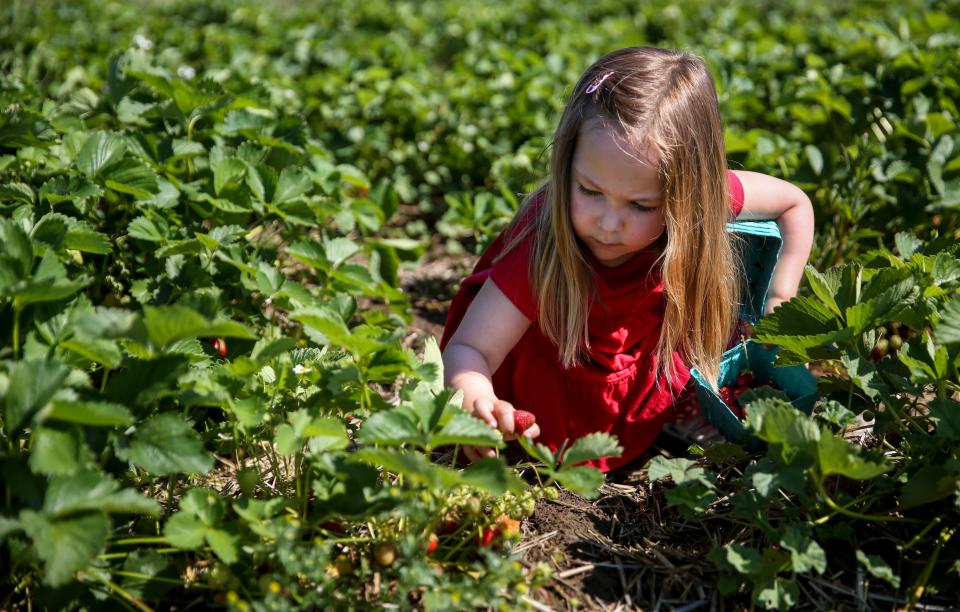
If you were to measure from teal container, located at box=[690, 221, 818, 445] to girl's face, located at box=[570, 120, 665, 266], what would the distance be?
42cm

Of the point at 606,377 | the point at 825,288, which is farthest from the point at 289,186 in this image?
the point at 825,288

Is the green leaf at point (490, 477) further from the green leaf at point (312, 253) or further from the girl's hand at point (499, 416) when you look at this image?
the green leaf at point (312, 253)

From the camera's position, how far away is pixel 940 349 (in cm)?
160

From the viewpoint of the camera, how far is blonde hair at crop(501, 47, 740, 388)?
74.2 inches

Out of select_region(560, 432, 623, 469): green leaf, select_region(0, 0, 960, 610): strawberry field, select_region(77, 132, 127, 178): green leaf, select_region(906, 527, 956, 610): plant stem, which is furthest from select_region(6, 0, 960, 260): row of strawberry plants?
select_region(906, 527, 956, 610): plant stem

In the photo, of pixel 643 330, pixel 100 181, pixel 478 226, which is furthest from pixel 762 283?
pixel 100 181

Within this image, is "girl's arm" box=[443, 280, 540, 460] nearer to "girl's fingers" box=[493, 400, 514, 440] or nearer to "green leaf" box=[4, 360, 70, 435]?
"girl's fingers" box=[493, 400, 514, 440]

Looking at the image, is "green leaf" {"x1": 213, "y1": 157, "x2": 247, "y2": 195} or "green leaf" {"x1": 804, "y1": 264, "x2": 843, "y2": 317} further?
"green leaf" {"x1": 213, "y1": 157, "x2": 247, "y2": 195}

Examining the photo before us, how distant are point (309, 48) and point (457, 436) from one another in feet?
11.5

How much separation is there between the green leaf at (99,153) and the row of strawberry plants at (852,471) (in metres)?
1.45

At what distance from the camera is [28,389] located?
131 cm

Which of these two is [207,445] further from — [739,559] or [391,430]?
[739,559]

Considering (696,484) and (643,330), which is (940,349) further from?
(643,330)

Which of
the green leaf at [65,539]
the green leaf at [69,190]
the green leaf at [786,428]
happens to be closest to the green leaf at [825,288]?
the green leaf at [786,428]
